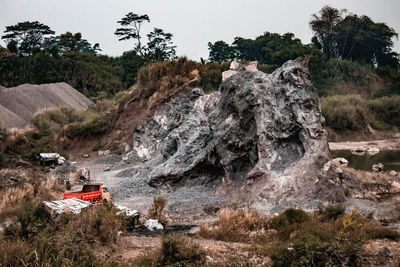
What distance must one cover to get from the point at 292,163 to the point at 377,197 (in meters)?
6.20

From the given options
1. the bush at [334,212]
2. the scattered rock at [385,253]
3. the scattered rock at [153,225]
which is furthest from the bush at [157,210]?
the scattered rock at [385,253]

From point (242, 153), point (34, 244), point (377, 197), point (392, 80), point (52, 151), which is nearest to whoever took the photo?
point (34, 244)

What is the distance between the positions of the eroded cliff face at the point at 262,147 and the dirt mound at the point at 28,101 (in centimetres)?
2732

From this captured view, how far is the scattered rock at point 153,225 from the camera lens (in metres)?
12.1

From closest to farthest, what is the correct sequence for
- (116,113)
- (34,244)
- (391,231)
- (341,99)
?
1. (34,244)
2. (391,231)
3. (116,113)
4. (341,99)

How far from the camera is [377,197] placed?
18.6 meters

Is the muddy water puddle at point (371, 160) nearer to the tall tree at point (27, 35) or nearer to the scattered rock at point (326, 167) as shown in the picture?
the scattered rock at point (326, 167)

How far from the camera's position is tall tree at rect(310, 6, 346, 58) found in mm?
78938

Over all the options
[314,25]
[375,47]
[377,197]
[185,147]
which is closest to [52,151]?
[185,147]

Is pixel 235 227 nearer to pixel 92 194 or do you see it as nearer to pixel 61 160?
pixel 92 194

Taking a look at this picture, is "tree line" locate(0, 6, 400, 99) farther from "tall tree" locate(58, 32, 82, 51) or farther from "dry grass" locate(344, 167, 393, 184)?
"dry grass" locate(344, 167, 393, 184)

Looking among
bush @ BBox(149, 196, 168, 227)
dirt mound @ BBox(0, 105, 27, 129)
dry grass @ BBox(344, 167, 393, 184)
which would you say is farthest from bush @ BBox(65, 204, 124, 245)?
dirt mound @ BBox(0, 105, 27, 129)

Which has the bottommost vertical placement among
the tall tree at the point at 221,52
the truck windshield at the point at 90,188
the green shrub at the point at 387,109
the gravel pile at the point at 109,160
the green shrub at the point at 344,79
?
the gravel pile at the point at 109,160

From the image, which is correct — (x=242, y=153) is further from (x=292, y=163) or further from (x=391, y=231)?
(x=391, y=231)
